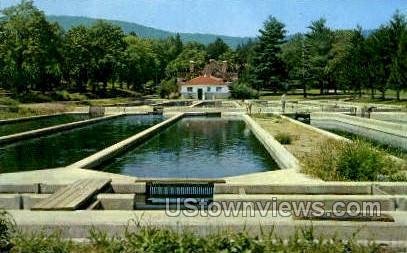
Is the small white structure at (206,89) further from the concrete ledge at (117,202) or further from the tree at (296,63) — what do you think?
the concrete ledge at (117,202)

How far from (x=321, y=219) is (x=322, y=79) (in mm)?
74602

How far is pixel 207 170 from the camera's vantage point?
17.0m

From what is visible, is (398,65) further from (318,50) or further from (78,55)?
(78,55)

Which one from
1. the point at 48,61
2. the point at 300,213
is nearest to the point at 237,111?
the point at 48,61

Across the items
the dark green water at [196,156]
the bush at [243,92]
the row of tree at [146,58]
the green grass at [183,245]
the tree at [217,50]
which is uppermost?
the tree at [217,50]

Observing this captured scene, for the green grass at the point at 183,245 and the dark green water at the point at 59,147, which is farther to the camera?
the dark green water at the point at 59,147

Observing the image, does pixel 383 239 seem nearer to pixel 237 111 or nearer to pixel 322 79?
pixel 237 111

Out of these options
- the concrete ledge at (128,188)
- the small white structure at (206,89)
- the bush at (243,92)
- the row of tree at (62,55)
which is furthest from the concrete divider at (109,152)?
the small white structure at (206,89)

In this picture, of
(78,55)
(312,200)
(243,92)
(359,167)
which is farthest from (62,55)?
(312,200)

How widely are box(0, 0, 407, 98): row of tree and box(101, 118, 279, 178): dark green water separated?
98.9ft

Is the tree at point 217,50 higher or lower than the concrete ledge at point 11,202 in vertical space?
higher

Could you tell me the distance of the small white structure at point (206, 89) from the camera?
3113 inches

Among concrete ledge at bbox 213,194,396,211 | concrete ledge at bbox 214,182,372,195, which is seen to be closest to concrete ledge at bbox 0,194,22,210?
concrete ledge at bbox 213,194,396,211

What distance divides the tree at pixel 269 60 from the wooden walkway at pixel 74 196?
68.6 metres
